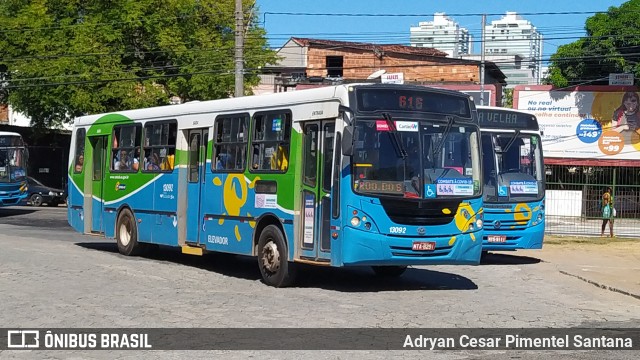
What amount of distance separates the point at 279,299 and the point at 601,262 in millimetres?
11390

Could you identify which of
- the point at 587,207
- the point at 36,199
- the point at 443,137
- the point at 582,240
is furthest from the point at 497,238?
the point at 36,199

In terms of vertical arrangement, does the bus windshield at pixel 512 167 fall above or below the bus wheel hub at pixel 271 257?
above

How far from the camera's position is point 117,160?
20.2 metres

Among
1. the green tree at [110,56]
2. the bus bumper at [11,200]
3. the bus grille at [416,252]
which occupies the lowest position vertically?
the bus bumper at [11,200]

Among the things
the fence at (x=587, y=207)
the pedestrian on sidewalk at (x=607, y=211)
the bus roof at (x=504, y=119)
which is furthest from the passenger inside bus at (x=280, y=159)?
the fence at (x=587, y=207)

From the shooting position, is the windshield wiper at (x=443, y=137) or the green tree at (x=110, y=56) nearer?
the windshield wiper at (x=443, y=137)

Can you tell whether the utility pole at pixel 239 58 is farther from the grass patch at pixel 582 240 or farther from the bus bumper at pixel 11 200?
the bus bumper at pixel 11 200

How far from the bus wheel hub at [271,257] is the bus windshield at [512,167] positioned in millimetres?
6588

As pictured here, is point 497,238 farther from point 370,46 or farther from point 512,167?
point 370,46

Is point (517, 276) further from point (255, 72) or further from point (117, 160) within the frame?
point (255, 72)

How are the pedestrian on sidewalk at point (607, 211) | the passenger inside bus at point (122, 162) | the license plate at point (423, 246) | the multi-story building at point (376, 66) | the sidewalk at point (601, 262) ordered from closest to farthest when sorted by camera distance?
the license plate at point (423, 246) < the sidewalk at point (601, 262) < the passenger inside bus at point (122, 162) < the pedestrian on sidewalk at point (607, 211) < the multi-story building at point (376, 66)

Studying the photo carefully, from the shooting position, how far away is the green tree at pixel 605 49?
144 ft

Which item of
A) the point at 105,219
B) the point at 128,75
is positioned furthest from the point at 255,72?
the point at 105,219

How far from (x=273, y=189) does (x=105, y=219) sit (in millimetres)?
7233
